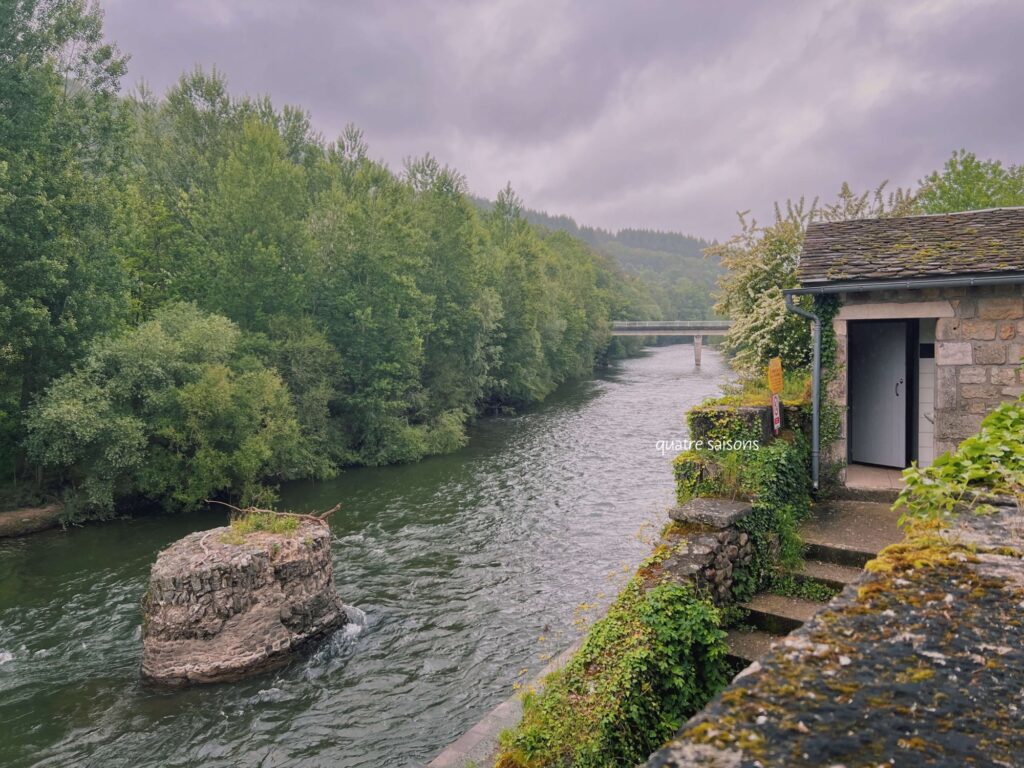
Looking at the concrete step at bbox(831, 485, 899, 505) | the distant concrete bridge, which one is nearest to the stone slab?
the concrete step at bbox(831, 485, 899, 505)

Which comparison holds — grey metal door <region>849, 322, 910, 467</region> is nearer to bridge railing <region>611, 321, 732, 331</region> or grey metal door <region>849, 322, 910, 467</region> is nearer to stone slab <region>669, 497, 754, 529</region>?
stone slab <region>669, 497, 754, 529</region>

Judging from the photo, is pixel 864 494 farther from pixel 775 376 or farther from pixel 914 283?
pixel 914 283

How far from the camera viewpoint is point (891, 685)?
224cm

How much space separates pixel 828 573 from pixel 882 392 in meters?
5.22

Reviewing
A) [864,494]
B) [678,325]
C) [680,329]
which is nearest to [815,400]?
[864,494]

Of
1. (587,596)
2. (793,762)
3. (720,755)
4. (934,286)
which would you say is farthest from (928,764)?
(587,596)

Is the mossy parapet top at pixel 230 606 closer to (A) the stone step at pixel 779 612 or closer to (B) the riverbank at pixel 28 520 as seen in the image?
(A) the stone step at pixel 779 612

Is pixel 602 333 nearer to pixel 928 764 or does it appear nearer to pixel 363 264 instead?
pixel 363 264

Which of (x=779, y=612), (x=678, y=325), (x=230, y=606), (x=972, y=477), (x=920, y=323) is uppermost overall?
(x=678, y=325)

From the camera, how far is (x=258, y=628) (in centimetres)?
1057

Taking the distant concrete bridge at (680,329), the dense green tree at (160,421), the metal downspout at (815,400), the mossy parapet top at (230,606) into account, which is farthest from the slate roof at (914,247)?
the distant concrete bridge at (680,329)

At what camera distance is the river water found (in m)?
8.88

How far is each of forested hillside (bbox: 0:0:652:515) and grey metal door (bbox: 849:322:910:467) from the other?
15.6m

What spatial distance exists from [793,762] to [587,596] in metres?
11.4
